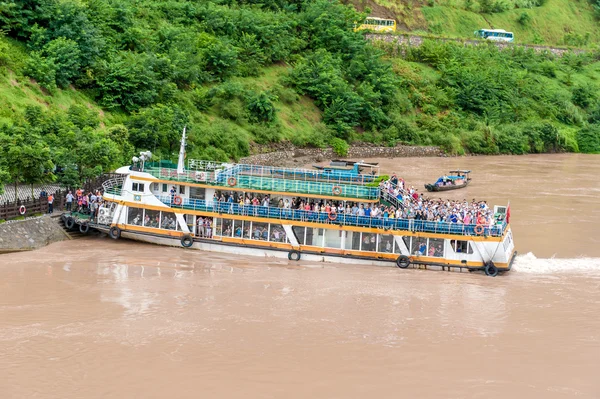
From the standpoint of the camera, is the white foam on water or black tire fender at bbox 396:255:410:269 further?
the white foam on water

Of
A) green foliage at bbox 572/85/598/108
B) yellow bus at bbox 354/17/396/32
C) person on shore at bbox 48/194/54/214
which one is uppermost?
yellow bus at bbox 354/17/396/32

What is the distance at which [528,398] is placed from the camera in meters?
20.8

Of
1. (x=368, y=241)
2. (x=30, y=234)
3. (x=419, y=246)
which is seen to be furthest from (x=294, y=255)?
(x=30, y=234)

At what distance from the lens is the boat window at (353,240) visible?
3372 cm

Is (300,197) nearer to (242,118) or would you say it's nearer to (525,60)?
(242,118)

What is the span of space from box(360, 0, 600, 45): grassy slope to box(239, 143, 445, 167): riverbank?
109 ft

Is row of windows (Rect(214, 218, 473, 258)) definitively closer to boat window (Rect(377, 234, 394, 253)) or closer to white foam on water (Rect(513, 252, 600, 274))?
boat window (Rect(377, 234, 394, 253))

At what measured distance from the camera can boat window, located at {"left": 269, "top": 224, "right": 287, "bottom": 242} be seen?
34.4 m

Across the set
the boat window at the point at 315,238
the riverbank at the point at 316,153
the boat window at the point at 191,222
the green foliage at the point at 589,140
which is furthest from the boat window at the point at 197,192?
the green foliage at the point at 589,140

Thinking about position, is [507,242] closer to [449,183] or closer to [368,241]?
[368,241]

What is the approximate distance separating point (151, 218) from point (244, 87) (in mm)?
34404

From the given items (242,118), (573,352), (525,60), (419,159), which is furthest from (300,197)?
(525,60)

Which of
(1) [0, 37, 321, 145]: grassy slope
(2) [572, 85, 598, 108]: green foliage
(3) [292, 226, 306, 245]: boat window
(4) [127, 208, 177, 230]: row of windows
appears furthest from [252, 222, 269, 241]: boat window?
(2) [572, 85, 598, 108]: green foliage

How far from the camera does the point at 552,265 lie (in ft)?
111
